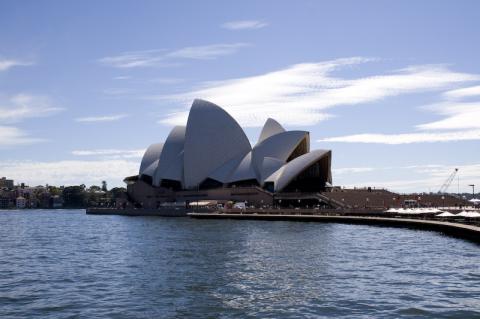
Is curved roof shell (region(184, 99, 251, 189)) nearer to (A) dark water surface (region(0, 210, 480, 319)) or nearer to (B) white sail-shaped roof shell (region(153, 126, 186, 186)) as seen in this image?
(B) white sail-shaped roof shell (region(153, 126, 186, 186))

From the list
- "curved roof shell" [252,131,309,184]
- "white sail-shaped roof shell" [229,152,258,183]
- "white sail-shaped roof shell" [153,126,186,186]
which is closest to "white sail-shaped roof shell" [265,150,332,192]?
"curved roof shell" [252,131,309,184]

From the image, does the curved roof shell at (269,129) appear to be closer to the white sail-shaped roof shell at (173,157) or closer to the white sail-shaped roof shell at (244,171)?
the white sail-shaped roof shell at (244,171)

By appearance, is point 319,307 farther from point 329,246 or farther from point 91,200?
point 91,200

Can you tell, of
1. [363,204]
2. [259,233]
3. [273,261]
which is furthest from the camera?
[363,204]

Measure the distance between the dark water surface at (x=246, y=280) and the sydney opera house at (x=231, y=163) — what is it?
4715 cm

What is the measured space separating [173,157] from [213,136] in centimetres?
1289

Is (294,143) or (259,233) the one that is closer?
(259,233)

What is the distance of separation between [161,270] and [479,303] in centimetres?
1320

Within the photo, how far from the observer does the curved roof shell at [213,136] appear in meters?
92.8

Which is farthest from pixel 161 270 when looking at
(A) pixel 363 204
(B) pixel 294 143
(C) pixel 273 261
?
(B) pixel 294 143

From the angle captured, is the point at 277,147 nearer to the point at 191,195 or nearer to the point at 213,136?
the point at 213,136

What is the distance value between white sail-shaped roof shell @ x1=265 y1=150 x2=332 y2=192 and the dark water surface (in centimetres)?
4431

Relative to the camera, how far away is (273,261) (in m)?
27.6

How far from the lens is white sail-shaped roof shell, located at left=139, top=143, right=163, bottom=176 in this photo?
11200 centimetres
